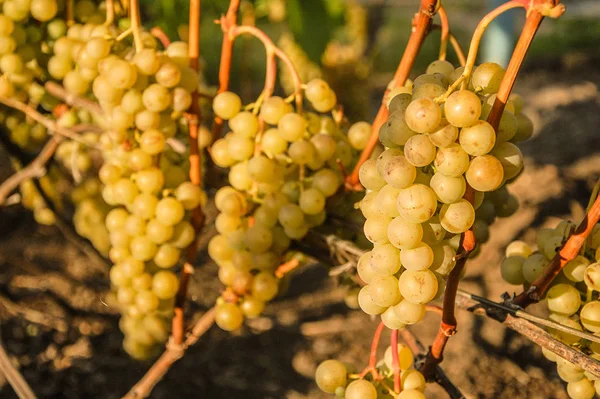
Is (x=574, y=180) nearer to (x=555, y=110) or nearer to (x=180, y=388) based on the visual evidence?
(x=555, y=110)

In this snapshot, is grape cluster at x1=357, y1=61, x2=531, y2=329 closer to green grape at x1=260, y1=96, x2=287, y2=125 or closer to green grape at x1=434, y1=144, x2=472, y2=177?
green grape at x1=434, y1=144, x2=472, y2=177

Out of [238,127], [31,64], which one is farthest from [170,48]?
[31,64]

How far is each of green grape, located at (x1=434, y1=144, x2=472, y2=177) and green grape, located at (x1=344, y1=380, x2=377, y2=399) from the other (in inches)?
9.8

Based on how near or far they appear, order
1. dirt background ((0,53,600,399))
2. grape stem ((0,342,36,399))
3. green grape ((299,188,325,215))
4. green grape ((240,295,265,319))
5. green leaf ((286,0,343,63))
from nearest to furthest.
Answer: green grape ((299,188,325,215)), green grape ((240,295,265,319)), grape stem ((0,342,36,399)), dirt background ((0,53,600,399)), green leaf ((286,0,343,63))

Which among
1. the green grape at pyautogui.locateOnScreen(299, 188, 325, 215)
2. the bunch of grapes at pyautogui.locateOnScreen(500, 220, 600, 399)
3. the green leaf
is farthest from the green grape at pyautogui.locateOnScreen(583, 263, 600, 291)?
the green leaf

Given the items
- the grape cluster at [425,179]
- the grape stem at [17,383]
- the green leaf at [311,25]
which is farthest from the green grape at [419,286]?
the green leaf at [311,25]

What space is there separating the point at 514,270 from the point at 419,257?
21cm

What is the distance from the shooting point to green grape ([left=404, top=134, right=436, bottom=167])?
1.53 feet

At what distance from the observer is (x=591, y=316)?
565 mm

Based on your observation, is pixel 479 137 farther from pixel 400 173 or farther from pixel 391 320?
pixel 391 320

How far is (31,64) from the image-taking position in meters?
0.94

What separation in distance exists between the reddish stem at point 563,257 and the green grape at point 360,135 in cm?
29

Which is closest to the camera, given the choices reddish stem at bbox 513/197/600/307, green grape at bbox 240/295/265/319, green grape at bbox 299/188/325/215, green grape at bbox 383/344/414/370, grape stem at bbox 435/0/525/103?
grape stem at bbox 435/0/525/103

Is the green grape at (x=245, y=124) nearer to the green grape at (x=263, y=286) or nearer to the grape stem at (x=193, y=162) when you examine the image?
the grape stem at (x=193, y=162)
